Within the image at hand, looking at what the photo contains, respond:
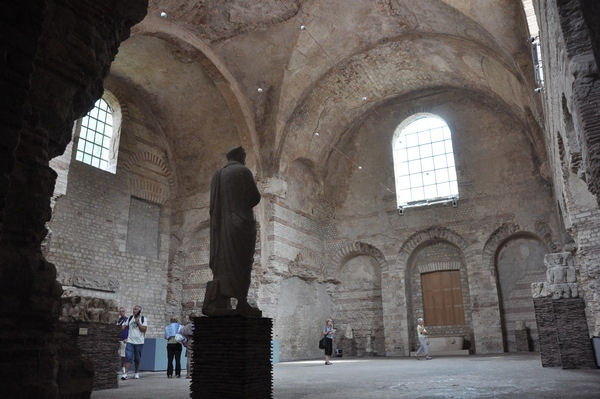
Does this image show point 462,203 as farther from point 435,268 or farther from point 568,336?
point 568,336

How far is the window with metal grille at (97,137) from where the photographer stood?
13477 millimetres

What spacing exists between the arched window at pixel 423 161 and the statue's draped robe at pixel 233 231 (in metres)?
12.4

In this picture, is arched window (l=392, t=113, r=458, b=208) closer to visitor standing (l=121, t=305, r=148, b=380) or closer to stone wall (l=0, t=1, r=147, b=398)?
visitor standing (l=121, t=305, r=148, b=380)

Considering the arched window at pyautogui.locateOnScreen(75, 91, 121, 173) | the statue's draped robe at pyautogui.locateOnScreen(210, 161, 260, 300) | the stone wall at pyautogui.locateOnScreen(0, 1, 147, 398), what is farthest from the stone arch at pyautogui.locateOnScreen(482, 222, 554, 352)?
the stone wall at pyautogui.locateOnScreen(0, 1, 147, 398)

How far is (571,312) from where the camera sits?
302 inches

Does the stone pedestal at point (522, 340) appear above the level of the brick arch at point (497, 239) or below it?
below

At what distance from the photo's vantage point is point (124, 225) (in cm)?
1393

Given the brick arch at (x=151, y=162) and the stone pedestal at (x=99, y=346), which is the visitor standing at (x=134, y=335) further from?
the brick arch at (x=151, y=162)

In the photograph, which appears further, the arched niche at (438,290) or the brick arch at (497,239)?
the arched niche at (438,290)

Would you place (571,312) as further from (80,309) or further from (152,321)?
(152,321)

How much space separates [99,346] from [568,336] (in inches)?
282

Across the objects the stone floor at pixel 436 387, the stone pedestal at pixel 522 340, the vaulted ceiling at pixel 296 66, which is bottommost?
the stone floor at pixel 436 387

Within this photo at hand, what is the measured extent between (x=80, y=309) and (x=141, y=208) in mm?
8420

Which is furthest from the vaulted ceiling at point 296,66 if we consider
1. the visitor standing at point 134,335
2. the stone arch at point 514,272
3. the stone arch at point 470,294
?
the visitor standing at point 134,335
